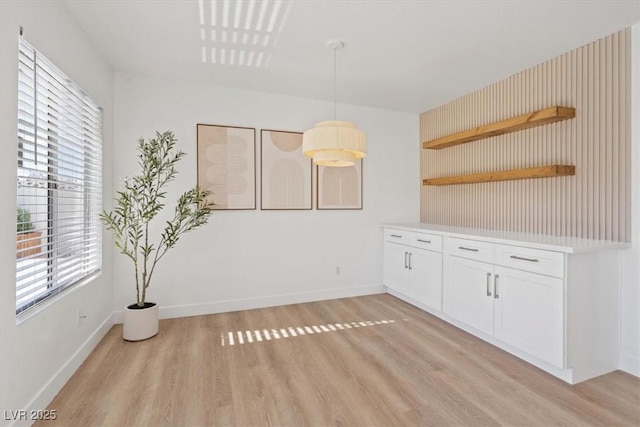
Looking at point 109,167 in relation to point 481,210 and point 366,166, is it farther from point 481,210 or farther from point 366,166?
point 481,210

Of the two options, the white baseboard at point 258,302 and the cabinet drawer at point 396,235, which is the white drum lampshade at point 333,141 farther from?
the white baseboard at point 258,302

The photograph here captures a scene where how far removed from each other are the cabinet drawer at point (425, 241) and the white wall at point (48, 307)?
330 centimetres

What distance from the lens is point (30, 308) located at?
1826mm

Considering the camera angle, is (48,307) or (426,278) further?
(426,278)

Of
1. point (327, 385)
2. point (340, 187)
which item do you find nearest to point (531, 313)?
point (327, 385)

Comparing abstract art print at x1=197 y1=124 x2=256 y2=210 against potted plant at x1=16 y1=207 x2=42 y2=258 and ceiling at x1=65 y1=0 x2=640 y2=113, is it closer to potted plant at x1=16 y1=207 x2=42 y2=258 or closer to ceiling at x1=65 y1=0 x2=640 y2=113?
ceiling at x1=65 y1=0 x2=640 y2=113

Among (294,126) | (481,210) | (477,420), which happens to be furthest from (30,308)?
(481,210)

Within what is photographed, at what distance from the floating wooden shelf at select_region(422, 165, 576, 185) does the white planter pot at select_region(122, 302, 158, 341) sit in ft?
11.8

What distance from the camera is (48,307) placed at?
1987 mm

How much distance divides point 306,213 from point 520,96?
2659 millimetres

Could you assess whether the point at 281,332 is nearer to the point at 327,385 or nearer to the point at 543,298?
the point at 327,385

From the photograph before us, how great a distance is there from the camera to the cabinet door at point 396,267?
388 cm

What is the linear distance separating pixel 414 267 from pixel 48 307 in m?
3.35

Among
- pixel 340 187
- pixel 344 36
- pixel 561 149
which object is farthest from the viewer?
pixel 340 187
